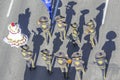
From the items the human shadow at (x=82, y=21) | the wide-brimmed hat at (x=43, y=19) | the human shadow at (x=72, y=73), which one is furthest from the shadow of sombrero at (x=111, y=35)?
the wide-brimmed hat at (x=43, y=19)

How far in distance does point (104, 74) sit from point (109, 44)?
10.2 ft

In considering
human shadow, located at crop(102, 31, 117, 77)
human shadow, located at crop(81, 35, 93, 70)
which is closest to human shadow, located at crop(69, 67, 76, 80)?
human shadow, located at crop(81, 35, 93, 70)

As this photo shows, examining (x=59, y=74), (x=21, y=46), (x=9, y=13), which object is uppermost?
(x=9, y=13)

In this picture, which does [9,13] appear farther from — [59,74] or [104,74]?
[104,74]

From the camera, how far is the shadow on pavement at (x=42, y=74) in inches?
1289

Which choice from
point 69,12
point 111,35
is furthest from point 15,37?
point 111,35

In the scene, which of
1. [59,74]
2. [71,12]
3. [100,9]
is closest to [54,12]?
[71,12]

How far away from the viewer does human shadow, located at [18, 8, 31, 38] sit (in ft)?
119

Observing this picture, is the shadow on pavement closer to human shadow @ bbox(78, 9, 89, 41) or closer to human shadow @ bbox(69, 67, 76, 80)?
human shadow @ bbox(69, 67, 76, 80)

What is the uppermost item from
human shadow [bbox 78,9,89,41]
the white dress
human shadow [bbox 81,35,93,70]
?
human shadow [bbox 78,9,89,41]

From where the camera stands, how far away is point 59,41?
34938mm

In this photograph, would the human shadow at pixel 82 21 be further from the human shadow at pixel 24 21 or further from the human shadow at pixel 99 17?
the human shadow at pixel 24 21

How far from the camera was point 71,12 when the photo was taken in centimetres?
3678

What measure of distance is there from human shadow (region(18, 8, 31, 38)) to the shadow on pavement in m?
4.14
